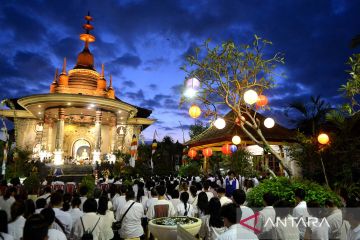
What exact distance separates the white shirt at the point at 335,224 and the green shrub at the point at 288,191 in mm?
1540

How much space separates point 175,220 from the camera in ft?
17.8

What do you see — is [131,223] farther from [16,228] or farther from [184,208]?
[16,228]

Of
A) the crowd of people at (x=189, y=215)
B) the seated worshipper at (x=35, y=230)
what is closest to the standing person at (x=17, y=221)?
the crowd of people at (x=189, y=215)

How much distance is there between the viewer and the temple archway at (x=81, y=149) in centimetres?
3142

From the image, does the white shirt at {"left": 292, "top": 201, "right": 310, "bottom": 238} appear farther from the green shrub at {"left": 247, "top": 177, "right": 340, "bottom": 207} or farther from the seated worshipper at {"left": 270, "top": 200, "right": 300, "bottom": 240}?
the green shrub at {"left": 247, "top": 177, "right": 340, "bottom": 207}

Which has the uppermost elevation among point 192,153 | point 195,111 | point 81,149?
→ point 81,149

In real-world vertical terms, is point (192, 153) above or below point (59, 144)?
below

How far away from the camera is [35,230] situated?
2818 millimetres

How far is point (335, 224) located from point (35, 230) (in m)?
Result: 4.50

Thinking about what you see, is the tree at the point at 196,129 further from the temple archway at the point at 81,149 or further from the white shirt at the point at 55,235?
the white shirt at the point at 55,235

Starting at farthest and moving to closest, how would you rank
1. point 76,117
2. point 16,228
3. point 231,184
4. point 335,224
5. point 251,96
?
point 76,117, point 231,184, point 251,96, point 335,224, point 16,228

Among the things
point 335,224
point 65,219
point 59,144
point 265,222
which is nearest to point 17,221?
point 65,219

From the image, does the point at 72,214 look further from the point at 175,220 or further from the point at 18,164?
the point at 18,164

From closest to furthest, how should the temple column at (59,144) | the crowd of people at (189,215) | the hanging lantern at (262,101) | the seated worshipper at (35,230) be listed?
the seated worshipper at (35,230) → the crowd of people at (189,215) → the hanging lantern at (262,101) → the temple column at (59,144)
